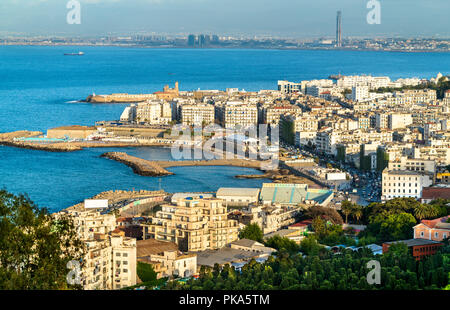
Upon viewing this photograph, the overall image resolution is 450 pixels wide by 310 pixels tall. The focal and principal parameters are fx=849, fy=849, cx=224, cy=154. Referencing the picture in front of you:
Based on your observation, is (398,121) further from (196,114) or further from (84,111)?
(84,111)

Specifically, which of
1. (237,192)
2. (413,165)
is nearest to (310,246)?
(237,192)

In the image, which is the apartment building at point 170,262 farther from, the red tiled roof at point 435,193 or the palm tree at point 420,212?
the red tiled roof at point 435,193

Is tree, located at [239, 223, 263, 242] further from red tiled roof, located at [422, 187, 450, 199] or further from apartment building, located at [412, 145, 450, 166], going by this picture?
apartment building, located at [412, 145, 450, 166]

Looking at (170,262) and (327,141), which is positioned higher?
(170,262)

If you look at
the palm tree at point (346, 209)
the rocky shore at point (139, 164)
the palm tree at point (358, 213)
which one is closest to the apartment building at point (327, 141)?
the rocky shore at point (139, 164)
